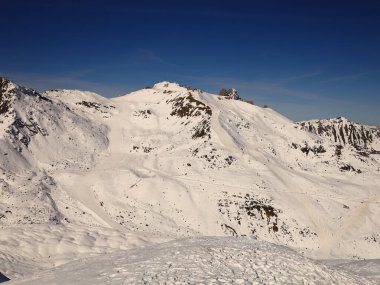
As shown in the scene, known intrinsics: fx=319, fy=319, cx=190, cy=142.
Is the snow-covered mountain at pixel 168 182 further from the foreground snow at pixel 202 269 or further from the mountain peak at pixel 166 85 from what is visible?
the mountain peak at pixel 166 85

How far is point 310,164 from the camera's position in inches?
2168

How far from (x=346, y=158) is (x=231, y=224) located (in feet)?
102

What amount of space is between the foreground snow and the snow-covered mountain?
1256 cm

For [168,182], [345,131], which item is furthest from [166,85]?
[345,131]

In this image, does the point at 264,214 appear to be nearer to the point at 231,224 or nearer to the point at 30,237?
the point at 231,224

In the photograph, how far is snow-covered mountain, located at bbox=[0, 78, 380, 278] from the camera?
1330 inches

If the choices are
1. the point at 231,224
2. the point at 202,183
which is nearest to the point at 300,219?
the point at 231,224

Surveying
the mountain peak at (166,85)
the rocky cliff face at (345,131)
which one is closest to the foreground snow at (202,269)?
the mountain peak at (166,85)

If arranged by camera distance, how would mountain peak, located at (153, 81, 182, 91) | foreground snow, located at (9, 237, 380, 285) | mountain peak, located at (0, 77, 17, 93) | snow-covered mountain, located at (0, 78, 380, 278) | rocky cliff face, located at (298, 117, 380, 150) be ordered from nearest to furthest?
foreground snow, located at (9, 237, 380, 285) < snow-covered mountain, located at (0, 78, 380, 278) < mountain peak, located at (0, 77, 17, 93) < mountain peak, located at (153, 81, 182, 91) < rocky cliff face, located at (298, 117, 380, 150)

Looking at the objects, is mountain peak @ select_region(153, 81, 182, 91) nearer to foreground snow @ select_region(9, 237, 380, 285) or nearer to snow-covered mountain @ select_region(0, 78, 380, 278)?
snow-covered mountain @ select_region(0, 78, 380, 278)

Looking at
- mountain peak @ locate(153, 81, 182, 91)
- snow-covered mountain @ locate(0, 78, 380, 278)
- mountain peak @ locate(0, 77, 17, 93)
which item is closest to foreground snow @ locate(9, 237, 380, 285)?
snow-covered mountain @ locate(0, 78, 380, 278)

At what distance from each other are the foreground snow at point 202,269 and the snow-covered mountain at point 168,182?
1256 centimetres

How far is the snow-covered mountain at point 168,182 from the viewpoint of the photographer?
3378 centimetres

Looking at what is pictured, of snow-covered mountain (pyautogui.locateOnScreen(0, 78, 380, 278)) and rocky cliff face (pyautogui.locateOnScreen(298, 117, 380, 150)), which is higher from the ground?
rocky cliff face (pyautogui.locateOnScreen(298, 117, 380, 150))
